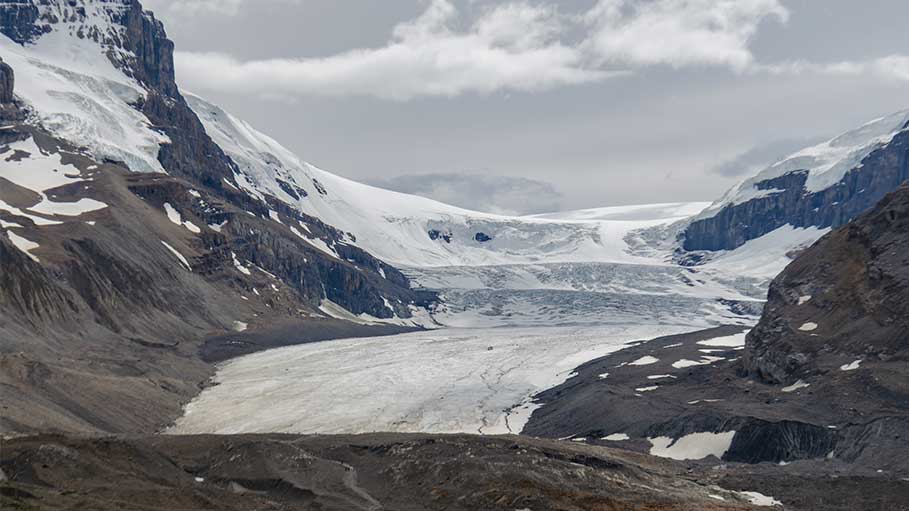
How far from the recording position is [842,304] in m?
67.2

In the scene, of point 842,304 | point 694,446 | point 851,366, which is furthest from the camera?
point 842,304

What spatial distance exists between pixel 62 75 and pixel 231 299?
81.3 metres

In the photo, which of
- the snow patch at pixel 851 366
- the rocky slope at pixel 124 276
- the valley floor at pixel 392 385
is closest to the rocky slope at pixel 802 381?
the snow patch at pixel 851 366

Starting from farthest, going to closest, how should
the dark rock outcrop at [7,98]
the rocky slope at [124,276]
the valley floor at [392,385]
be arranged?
the dark rock outcrop at [7,98] → the valley floor at [392,385] → the rocky slope at [124,276]

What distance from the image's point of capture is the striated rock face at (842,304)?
6075cm

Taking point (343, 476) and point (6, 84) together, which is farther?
point (6, 84)

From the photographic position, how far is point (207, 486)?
36875 millimetres

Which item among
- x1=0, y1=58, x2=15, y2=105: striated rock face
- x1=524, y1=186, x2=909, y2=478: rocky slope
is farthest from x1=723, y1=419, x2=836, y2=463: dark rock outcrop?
x1=0, y1=58, x2=15, y2=105: striated rock face

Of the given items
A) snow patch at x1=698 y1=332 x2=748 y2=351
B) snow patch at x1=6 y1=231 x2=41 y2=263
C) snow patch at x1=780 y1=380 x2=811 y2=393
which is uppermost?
snow patch at x1=6 y1=231 x2=41 y2=263

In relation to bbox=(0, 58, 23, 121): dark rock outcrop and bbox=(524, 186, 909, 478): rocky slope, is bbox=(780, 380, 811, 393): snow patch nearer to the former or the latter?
bbox=(524, 186, 909, 478): rocky slope

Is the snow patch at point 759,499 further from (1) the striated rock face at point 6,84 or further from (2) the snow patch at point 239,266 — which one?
(1) the striated rock face at point 6,84

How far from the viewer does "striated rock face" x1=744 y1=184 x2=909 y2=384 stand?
60.8 meters

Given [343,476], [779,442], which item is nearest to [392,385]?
[779,442]

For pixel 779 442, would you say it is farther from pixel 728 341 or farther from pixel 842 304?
pixel 728 341
